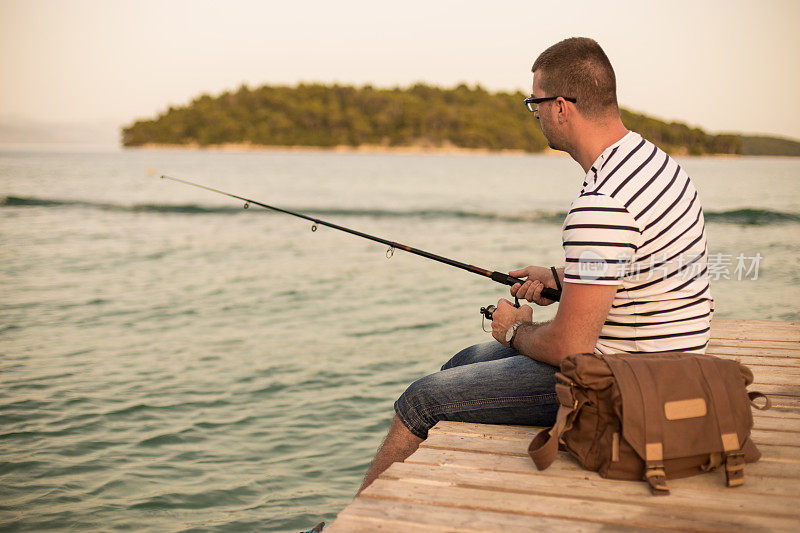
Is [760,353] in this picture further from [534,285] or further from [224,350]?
[224,350]

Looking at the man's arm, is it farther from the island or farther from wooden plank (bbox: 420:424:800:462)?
the island

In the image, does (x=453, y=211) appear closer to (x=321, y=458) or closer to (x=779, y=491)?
(x=321, y=458)

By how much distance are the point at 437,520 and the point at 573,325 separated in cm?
82

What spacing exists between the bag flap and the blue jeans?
55 cm

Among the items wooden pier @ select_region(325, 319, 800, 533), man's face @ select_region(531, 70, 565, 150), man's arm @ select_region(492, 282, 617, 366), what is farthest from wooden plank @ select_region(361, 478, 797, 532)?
man's face @ select_region(531, 70, 565, 150)

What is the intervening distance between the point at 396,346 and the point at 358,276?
4987 millimetres

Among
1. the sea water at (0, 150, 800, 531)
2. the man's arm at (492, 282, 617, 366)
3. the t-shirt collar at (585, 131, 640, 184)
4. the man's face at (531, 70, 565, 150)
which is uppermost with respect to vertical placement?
the man's face at (531, 70, 565, 150)

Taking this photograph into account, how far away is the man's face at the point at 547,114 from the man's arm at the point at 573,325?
68cm

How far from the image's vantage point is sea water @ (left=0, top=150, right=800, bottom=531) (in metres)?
5.00

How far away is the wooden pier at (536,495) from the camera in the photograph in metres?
2.26

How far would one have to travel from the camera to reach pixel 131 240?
18797 millimetres

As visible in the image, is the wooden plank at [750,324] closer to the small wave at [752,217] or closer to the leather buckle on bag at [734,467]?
the leather buckle on bag at [734,467]

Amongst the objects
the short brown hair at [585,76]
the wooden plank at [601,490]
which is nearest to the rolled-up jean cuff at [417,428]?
the wooden plank at [601,490]

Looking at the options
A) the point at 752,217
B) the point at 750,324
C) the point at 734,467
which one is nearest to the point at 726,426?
the point at 734,467
